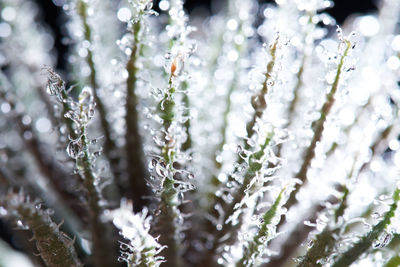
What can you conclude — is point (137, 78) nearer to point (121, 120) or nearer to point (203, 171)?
point (121, 120)

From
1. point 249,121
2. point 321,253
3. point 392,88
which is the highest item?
point 392,88

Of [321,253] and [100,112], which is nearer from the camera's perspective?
[321,253]

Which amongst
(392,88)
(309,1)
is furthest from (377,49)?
(309,1)

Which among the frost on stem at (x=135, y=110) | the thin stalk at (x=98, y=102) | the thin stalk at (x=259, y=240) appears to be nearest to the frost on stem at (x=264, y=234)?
the thin stalk at (x=259, y=240)

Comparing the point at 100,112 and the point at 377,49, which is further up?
the point at 377,49

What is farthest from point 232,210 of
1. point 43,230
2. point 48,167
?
point 48,167

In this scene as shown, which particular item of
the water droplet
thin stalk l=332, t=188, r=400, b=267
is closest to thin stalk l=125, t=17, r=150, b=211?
the water droplet

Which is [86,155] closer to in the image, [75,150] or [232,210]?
[75,150]

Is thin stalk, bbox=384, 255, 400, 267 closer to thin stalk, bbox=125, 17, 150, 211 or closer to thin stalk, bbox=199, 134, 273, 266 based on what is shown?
thin stalk, bbox=199, 134, 273, 266
